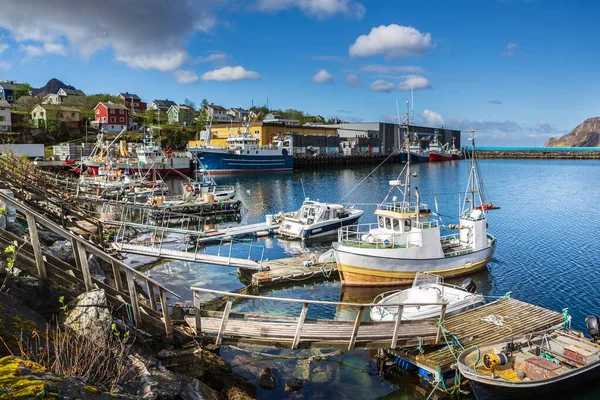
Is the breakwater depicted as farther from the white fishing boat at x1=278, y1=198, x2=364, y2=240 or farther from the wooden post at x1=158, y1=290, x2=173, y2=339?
the wooden post at x1=158, y1=290, x2=173, y2=339

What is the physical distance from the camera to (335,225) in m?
32.5

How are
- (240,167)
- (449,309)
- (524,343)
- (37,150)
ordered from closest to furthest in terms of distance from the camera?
1. (524,343)
2. (449,309)
3. (37,150)
4. (240,167)

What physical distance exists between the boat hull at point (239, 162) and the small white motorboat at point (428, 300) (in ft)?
210

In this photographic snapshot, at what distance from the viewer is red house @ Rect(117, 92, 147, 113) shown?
125 metres

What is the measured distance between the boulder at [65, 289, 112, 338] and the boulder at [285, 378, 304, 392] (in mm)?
5798

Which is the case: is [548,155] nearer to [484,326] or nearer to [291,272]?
[291,272]

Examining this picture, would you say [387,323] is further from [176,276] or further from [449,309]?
[176,276]

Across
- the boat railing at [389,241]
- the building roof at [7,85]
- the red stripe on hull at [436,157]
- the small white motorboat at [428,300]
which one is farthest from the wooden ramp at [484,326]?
the building roof at [7,85]

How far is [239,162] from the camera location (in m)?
82.0

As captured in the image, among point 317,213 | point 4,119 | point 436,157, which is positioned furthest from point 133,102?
point 317,213

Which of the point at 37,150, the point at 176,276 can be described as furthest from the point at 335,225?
the point at 37,150

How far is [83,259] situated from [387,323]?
8.28 m

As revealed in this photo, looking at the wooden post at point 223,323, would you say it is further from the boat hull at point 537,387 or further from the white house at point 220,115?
the white house at point 220,115

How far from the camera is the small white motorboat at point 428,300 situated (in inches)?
585
